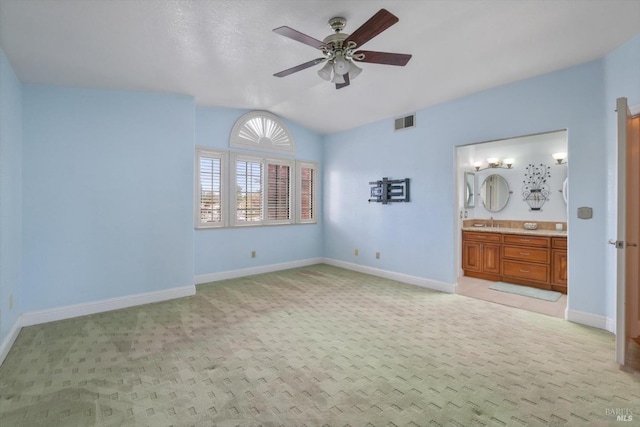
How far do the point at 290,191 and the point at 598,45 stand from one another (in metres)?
4.92

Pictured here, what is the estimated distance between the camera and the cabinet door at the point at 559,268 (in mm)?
4414

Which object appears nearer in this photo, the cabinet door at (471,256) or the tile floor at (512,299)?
the tile floor at (512,299)

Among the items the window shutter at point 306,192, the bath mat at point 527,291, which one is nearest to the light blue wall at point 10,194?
the window shutter at point 306,192

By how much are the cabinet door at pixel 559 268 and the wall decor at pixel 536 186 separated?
119 cm

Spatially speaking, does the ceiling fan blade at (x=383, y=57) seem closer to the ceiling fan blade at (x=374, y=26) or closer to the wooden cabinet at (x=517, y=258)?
the ceiling fan blade at (x=374, y=26)

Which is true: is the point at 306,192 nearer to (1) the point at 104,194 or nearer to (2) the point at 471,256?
(2) the point at 471,256

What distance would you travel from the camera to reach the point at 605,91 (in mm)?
3152

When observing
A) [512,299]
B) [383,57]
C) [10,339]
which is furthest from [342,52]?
[10,339]

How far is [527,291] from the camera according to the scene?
455cm

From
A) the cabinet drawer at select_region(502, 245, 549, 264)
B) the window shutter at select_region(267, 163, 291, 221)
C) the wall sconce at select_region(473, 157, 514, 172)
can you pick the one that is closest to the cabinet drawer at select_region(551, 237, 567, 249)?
the cabinet drawer at select_region(502, 245, 549, 264)

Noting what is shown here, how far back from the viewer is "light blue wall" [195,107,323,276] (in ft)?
16.6

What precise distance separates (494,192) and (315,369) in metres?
5.26

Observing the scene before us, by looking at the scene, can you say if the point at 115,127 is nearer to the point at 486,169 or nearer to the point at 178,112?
the point at 178,112

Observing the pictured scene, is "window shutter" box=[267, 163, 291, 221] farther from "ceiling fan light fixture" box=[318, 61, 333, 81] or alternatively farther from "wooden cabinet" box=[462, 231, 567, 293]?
"wooden cabinet" box=[462, 231, 567, 293]
